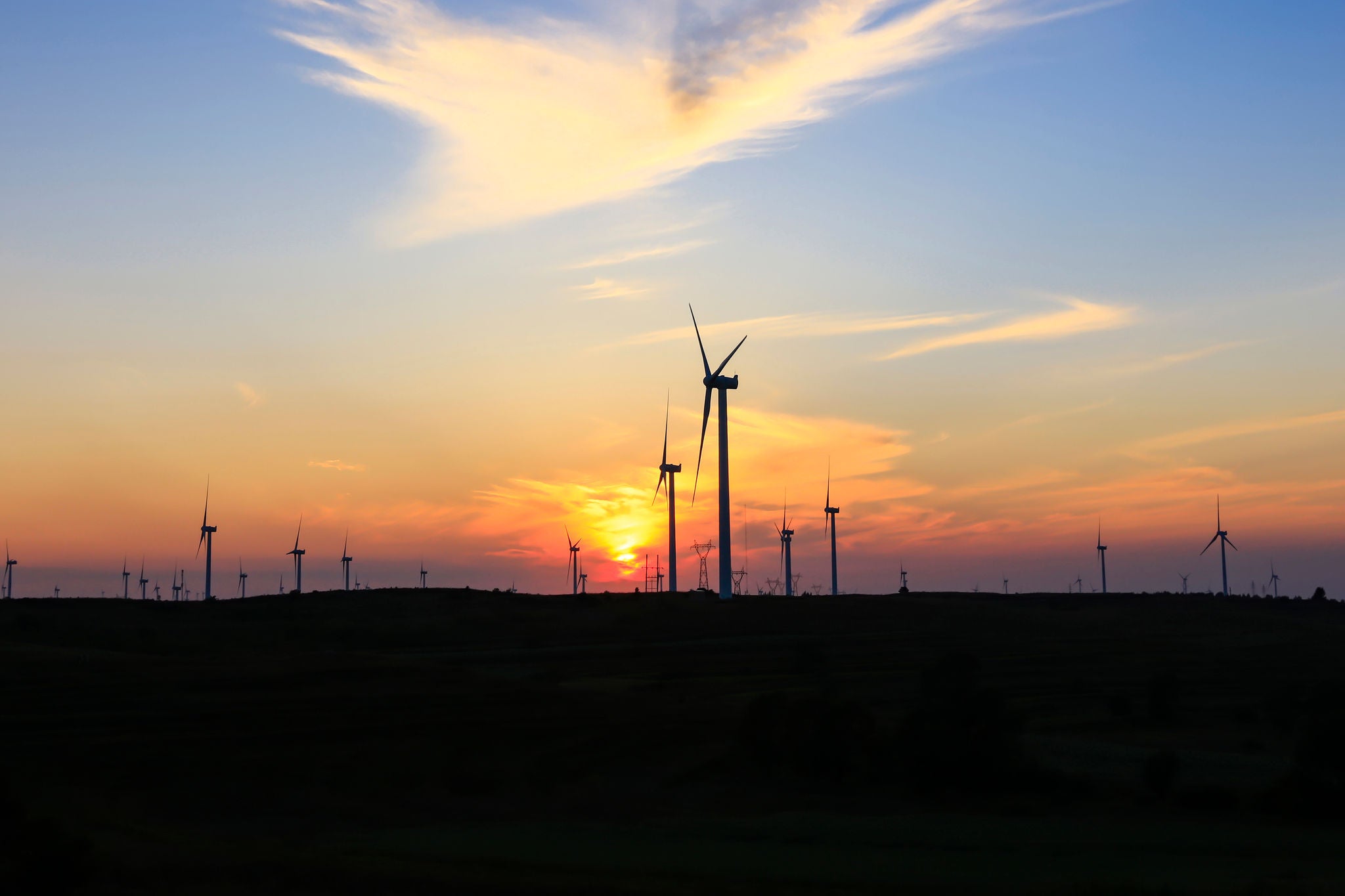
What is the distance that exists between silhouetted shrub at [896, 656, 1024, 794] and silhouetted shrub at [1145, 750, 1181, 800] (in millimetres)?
4024

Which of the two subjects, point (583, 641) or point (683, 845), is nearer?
point (683, 845)

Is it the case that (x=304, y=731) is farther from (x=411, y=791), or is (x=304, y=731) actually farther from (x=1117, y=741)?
(x=1117, y=741)

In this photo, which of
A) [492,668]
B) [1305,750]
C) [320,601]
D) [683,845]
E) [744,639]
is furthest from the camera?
[320,601]

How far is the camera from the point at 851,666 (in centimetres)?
8000

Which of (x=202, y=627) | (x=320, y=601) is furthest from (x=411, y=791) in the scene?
(x=320, y=601)

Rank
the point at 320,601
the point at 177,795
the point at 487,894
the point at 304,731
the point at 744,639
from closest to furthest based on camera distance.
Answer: the point at 487,894
the point at 177,795
the point at 304,731
the point at 744,639
the point at 320,601

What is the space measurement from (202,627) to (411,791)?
67.0 metres

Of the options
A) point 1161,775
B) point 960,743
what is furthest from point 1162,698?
point 1161,775

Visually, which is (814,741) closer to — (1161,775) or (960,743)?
(960,743)

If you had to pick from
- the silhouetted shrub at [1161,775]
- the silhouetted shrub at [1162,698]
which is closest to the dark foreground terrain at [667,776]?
the silhouetted shrub at [1161,775]

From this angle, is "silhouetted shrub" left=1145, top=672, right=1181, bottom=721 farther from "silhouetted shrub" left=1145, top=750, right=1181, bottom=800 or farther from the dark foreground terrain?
"silhouetted shrub" left=1145, top=750, right=1181, bottom=800

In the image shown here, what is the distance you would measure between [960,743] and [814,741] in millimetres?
5042

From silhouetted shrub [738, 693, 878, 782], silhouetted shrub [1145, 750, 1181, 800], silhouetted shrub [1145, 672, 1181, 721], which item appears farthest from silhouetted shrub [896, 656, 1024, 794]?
silhouetted shrub [1145, 672, 1181, 721]

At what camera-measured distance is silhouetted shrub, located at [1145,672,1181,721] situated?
5609cm
